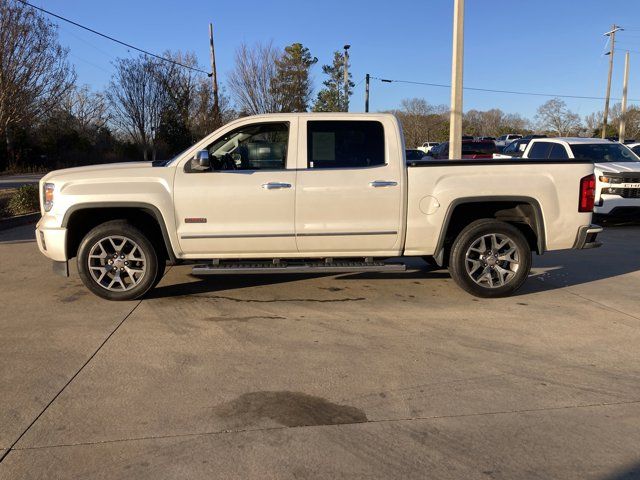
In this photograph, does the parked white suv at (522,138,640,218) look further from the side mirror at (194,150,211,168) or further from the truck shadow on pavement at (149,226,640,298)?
the side mirror at (194,150,211,168)

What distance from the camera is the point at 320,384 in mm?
3812

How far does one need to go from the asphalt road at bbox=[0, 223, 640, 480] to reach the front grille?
19.5 ft

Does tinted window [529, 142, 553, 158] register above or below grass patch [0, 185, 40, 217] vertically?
above

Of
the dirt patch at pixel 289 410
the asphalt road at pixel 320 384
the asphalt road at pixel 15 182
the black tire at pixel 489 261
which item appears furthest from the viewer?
the asphalt road at pixel 15 182

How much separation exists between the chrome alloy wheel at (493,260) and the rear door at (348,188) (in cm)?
93

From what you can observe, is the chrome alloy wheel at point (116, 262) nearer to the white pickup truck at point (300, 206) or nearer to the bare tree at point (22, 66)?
the white pickup truck at point (300, 206)

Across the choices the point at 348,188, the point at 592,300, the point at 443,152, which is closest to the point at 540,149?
the point at 443,152

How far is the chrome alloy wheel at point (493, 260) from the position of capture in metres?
5.91

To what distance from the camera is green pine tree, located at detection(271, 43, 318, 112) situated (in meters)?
35.2

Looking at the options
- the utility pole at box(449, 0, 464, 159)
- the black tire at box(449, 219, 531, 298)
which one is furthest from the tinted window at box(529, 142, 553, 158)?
the black tire at box(449, 219, 531, 298)

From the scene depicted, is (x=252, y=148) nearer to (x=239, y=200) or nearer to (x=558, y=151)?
(x=239, y=200)

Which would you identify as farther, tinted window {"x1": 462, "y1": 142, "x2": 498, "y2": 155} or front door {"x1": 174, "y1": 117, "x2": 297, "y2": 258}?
tinted window {"x1": 462, "y1": 142, "x2": 498, "y2": 155}

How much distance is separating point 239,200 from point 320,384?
2.47m

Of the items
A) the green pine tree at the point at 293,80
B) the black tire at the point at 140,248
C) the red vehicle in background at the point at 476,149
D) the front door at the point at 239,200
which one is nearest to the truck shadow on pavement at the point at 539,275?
the black tire at the point at 140,248
